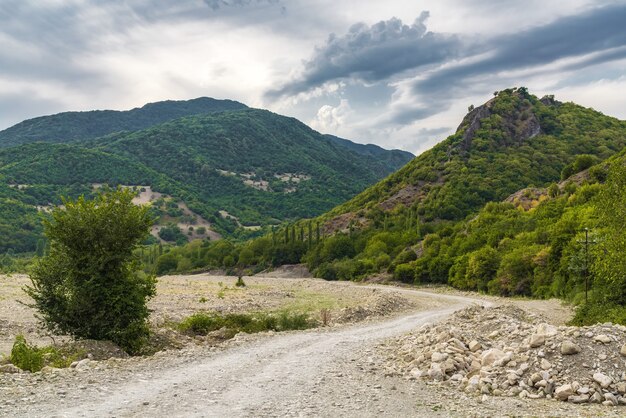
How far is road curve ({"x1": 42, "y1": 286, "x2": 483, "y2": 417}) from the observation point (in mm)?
12664

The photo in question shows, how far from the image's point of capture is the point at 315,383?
16.0 metres

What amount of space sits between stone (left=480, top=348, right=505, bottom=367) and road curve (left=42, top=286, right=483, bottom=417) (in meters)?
3.24

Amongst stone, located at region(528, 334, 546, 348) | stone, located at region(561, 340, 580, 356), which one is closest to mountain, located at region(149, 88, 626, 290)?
stone, located at region(528, 334, 546, 348)

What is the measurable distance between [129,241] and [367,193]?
140 m

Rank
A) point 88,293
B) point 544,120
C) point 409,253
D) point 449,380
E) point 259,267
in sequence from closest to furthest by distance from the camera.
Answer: point 449,380 → point 88,293 → point 409,253 → point 259,267 → point 544,120

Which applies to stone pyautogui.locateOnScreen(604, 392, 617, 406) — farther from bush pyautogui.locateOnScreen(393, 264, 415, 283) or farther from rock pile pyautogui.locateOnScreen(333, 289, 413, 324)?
bush pyautogui.locateOnScreen(393, 264, 415, 283)

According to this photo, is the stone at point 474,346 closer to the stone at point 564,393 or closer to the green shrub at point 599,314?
the stone at point 564,393

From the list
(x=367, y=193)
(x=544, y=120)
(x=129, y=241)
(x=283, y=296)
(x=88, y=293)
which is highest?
(x=544, y=120)

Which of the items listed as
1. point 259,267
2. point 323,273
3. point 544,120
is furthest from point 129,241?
point 544,120

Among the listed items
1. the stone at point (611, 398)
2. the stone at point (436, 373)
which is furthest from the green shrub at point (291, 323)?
the stone at point (611, 398)

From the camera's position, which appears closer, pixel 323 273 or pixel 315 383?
pixel 315 383

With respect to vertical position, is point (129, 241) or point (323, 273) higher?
point (129, 241)

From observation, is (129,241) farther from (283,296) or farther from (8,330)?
(283,296)

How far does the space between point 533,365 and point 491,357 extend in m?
1.49
